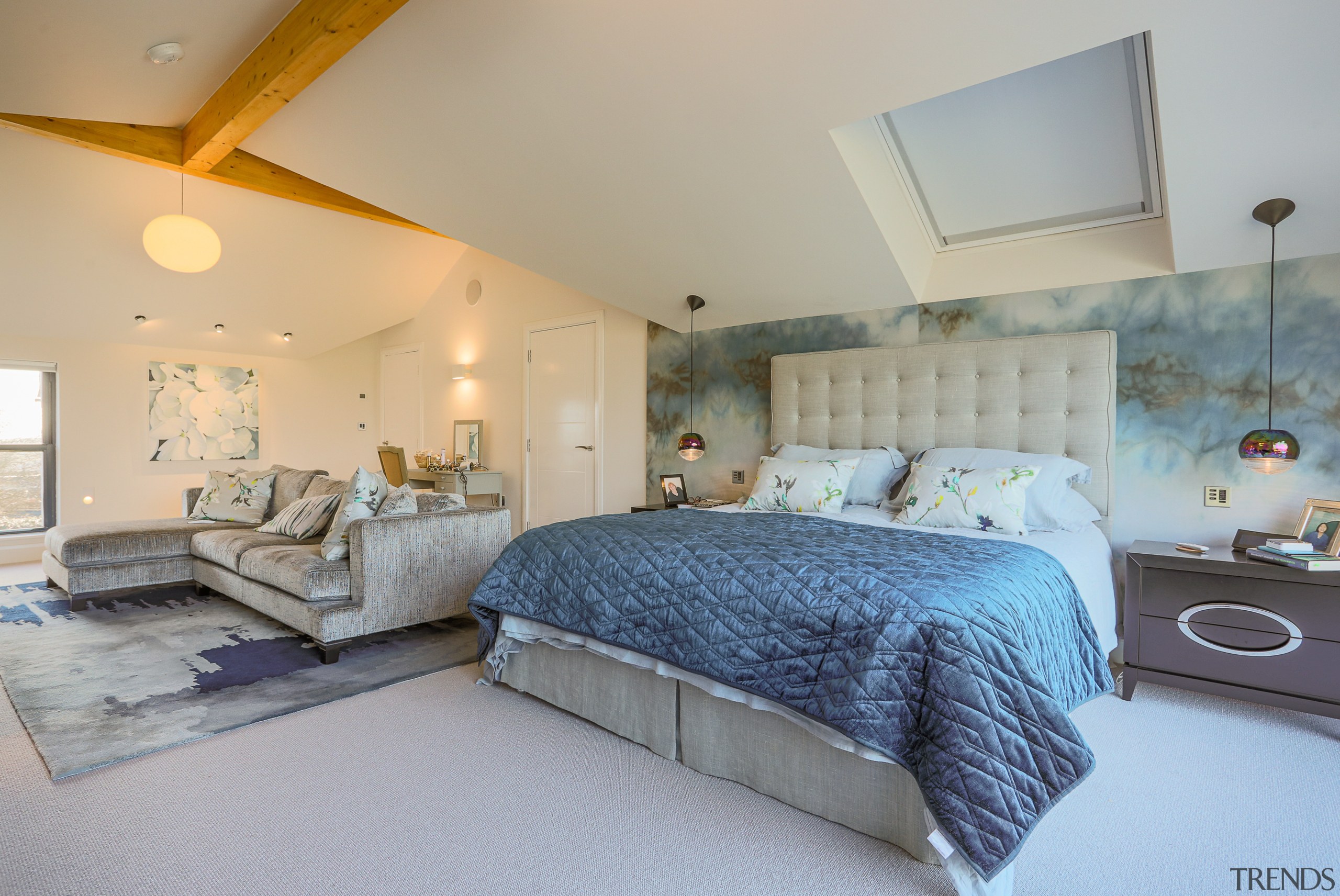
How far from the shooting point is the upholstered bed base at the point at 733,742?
69.4 inches

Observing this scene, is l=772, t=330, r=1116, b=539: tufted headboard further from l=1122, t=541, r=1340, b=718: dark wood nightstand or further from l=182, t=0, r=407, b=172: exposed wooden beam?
l=182, t=0, r=407, b=172: exposed wooden beam

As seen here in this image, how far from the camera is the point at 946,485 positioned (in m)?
3.11

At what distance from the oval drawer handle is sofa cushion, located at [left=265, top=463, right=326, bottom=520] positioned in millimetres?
4921

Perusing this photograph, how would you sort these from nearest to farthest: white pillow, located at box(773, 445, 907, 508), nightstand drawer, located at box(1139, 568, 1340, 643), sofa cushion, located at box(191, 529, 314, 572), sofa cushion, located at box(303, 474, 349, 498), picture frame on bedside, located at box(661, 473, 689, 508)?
nightstand drawer, located at box(1139, 568, 1340, 643), white pillow, located at box(773, 445, 907, 508), sofa cushion, located at box(191, 529, 314, 572), sofa cushion, located at box(303, 474, 349, 498), picture frame on bedside, located at box(661, 473, 689, 508)

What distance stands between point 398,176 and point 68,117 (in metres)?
1.62

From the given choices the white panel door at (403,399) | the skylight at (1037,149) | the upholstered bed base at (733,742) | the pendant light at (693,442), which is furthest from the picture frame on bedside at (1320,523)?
the white panel door at (403,399)

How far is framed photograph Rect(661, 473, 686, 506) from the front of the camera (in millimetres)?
4637

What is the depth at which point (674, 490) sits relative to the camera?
468cm

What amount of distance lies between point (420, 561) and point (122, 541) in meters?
2.25

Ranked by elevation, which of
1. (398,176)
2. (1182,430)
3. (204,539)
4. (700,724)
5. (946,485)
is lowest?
(700,724)

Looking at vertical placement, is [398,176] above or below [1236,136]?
above

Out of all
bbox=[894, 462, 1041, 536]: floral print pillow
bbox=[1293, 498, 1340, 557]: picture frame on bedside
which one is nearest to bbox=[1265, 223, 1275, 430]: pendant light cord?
bbox=[1293, 498, 1340, 557]: picture frame on bedside

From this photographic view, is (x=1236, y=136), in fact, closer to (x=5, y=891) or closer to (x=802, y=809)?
(x=802, y=809)

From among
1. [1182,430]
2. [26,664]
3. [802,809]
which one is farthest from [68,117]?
[1182,430]
